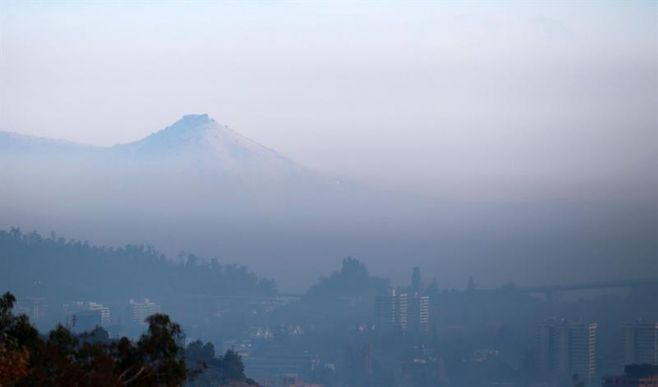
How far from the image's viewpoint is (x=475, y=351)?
10719 centimetres

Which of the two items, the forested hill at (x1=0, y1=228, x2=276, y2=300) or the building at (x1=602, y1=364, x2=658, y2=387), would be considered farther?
the forested hill at (x1=0, y1=228, x2=276, y2=300)

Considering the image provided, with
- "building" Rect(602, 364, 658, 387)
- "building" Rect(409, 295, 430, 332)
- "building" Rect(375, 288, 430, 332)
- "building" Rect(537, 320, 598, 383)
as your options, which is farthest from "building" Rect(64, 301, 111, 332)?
"building" Rect(602, 364, 658, 387)

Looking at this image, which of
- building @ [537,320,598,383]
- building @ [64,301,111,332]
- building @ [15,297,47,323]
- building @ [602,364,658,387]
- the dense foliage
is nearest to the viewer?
the dense foliage

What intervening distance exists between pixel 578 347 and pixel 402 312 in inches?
951

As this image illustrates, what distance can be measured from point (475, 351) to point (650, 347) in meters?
15.3

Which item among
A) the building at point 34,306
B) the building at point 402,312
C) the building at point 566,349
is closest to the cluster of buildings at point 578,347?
the building at point 566,349

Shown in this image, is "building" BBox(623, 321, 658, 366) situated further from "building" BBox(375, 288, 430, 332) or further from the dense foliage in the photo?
the dense foliage

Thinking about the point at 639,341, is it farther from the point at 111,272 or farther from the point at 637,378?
the point at 111,272

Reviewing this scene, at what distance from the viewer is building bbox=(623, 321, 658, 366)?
96125mm

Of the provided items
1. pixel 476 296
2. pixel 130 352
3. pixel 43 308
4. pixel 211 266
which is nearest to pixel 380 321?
pixel 476 296

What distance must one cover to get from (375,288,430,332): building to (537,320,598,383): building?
16.2 m

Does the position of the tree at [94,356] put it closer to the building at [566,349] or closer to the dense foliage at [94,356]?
the dense foliage at [94,356]

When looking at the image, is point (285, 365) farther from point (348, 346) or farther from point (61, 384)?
point (61, 384)

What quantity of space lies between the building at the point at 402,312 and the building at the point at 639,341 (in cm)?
2196
